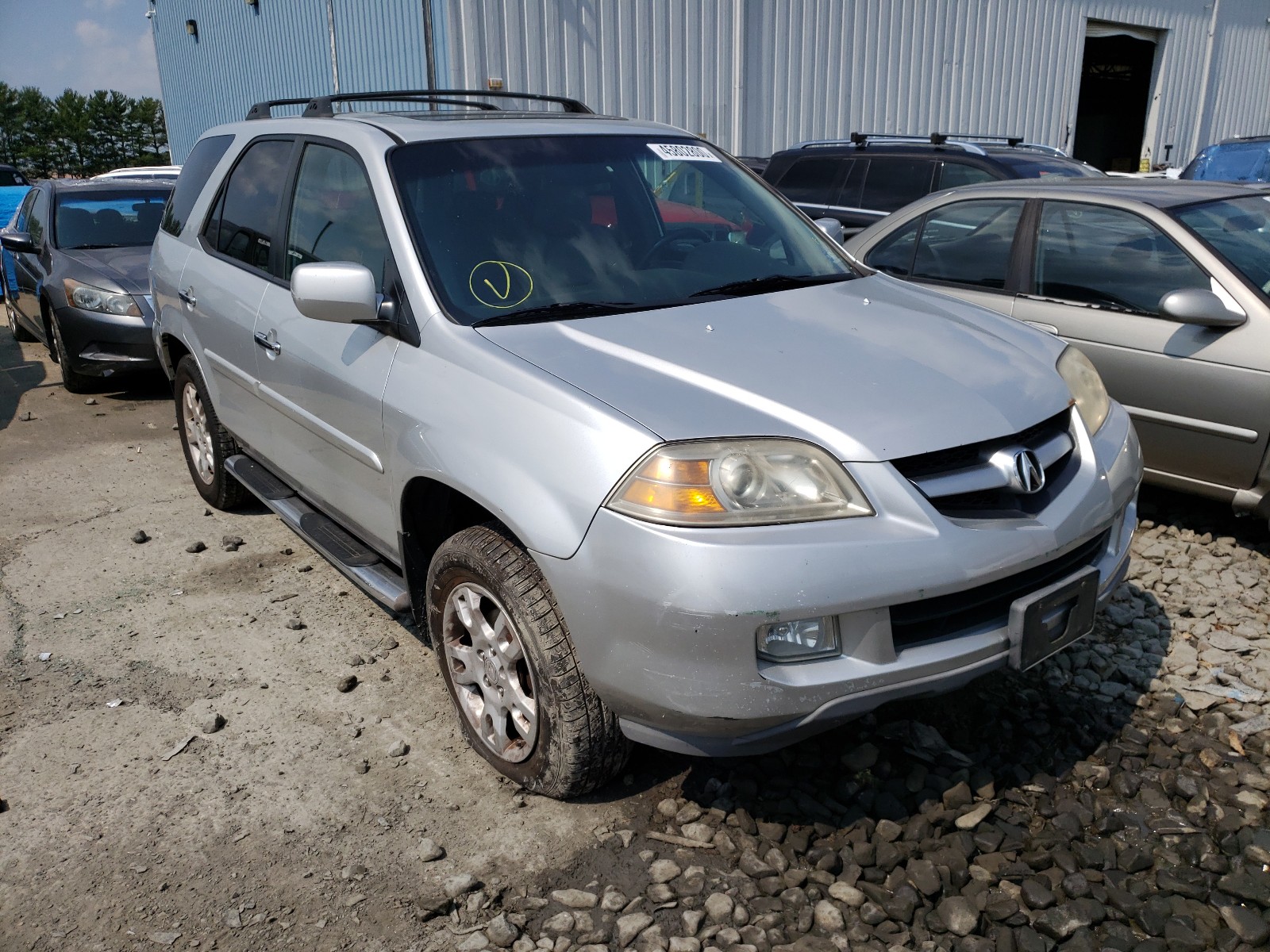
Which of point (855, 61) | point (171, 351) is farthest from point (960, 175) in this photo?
point (855, 61)

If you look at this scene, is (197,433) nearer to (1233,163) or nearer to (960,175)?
(960,175)

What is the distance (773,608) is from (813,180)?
25.0 feet

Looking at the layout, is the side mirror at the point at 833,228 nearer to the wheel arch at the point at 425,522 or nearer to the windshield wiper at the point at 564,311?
the windshield wiper at the point at 564,311

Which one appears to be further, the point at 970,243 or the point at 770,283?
the point at 970,243

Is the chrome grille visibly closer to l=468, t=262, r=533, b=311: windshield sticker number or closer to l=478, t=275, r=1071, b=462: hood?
l=478, t=275, r=1071, b=462: hood

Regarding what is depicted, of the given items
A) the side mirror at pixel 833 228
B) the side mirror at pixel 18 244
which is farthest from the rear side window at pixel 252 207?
the side mirror at pixel 18 244

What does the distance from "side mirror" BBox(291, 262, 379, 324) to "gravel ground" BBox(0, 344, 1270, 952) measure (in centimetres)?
132

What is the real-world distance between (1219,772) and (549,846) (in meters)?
1.91

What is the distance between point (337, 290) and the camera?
9.40 ft

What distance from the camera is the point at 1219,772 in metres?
2.92

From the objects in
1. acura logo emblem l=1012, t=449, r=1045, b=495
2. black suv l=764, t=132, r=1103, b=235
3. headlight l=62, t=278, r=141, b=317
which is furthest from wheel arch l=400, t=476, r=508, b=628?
black suv l=764, t=132, r=1103, b=235

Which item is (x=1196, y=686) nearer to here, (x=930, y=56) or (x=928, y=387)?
(x=928, y=387)

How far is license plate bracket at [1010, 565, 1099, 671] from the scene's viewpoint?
2.46m

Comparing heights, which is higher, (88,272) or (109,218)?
(109,218)
